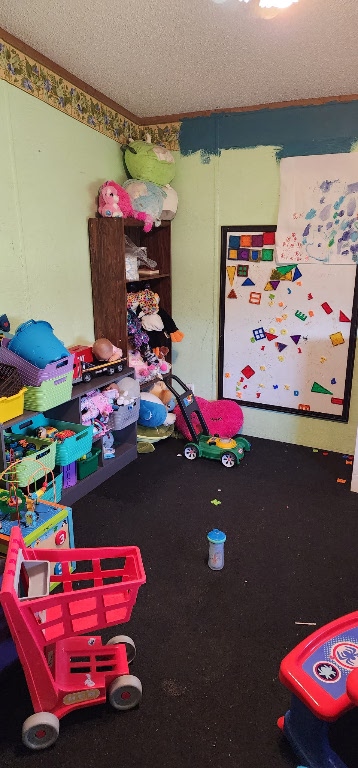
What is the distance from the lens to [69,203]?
119 inches

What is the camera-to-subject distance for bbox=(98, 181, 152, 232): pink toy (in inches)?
124

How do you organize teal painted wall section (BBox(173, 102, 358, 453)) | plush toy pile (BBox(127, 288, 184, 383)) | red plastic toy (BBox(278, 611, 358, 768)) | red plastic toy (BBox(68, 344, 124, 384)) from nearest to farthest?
red plastic toy (BBox(278, 611, 358, 768))
red plastic toy (BBox(68, 344, 124, 384))
teal painted wall section (BBox(173, 102, 358, 453))
plush toy pile (BBox(127, 288, 184, 383))

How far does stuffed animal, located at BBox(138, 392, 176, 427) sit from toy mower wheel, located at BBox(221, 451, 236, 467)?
563 millimetres

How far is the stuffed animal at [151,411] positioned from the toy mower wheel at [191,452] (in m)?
0.30

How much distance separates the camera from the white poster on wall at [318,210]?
10.3ft

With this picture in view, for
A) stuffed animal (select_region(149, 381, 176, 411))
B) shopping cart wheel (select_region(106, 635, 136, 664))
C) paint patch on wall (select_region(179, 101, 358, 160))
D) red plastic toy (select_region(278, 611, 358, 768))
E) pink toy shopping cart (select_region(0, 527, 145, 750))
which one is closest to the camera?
red plastic toy (select_region(278, 611, 358, 768))

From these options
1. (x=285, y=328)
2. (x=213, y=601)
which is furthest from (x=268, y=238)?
(x=213, y=601)

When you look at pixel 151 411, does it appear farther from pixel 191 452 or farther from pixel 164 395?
pixel 191 452

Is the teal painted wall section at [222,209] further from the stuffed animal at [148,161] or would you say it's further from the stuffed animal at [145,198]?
the stuffed animal at [145,198]

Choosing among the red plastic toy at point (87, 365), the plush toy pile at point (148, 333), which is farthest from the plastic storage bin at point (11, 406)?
the plush toy pile at point (148, 333)

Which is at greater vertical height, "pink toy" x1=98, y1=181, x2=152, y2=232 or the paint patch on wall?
the paint patch on wall

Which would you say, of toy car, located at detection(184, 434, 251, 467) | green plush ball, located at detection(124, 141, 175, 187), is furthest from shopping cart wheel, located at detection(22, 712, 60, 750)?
green plush ball, located at detection(124, 141, 175, 187)

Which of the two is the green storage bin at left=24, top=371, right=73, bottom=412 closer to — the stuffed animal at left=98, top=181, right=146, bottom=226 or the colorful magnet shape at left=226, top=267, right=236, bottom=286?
the stuffed animal at left=98, top=181, right=146, bottom=226

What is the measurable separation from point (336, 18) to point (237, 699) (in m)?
2.70
